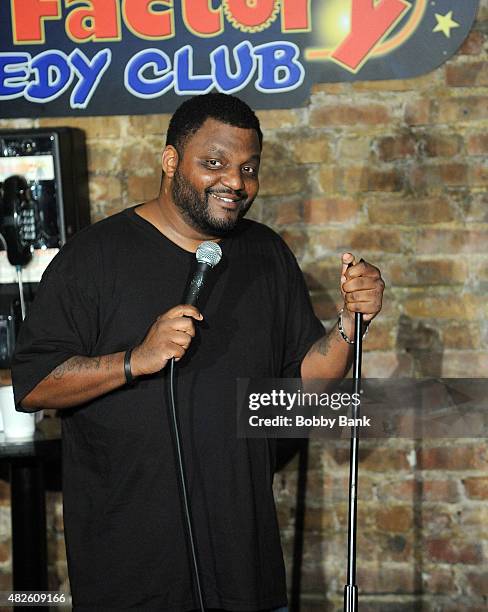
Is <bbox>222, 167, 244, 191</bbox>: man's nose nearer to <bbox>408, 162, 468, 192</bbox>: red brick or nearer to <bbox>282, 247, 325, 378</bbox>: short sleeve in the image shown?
<bbox>282, 247, 325, 378</bbox>: short sleeve

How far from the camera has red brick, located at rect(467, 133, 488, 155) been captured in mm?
2594

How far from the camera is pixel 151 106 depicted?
2648 millimetres

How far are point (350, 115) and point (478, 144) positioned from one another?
0.36 m

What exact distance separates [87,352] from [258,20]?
3.89 ft

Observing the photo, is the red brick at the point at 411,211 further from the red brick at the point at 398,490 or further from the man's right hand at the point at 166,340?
the man's right hand at the point at 166,340

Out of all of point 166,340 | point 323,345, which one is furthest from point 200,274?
point 323,345

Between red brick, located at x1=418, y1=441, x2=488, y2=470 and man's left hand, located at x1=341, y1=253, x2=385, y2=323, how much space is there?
3.41 ft

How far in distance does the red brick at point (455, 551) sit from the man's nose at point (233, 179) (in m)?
1.32

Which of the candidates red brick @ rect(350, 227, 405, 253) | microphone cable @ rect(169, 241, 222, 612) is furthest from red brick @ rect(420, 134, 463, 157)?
microphone cable @ rect(169, 241, 222, 612)

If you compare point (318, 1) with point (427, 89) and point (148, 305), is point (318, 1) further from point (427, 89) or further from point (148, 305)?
point (148, 305)

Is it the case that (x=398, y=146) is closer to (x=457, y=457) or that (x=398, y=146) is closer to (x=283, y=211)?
(x=283, y=211)

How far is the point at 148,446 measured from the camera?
188 cm

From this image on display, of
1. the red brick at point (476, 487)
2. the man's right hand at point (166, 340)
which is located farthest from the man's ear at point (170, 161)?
the red brick at point (476, 487)

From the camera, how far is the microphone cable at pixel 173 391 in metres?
1.70
